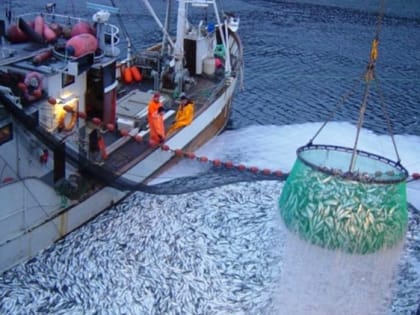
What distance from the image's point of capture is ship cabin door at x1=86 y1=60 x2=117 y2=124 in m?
12.4

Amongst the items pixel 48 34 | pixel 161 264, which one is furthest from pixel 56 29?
pixel 161 264

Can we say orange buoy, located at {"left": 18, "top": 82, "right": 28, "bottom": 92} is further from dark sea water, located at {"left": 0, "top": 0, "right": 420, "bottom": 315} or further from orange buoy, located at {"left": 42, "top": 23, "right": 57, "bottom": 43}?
dark sea water, located at {"left": 0, "top": 0, "right": 420, "bottom": 315}

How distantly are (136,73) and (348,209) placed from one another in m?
12.2

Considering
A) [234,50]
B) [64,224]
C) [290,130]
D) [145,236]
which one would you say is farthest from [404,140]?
[64,224]

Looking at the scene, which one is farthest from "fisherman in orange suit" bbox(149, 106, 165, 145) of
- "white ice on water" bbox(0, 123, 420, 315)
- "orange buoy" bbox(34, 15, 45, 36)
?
"orange buoy" bbox(34, 15, 45, 36)

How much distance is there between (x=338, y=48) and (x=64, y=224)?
2200 cm

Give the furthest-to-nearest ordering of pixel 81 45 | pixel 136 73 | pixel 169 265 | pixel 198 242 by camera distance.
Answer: pixel 136 73 < pixel 81 45 < pixel 198 242 < pixel 169 265

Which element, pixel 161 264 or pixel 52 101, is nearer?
pixel 161 264

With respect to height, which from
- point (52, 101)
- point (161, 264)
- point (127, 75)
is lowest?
point (161, 264)

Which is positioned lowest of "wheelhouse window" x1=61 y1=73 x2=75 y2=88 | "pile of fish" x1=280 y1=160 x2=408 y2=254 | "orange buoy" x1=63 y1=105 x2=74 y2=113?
"orange buoy" x1=63 y1=105 x2=74 y2=113

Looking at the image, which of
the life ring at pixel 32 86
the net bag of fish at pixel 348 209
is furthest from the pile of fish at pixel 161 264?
the net bag of fish at pixel 348 209

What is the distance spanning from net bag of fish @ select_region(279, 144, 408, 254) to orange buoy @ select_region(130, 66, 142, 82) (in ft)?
37.8

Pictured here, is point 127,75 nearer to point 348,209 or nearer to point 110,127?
point 110,127

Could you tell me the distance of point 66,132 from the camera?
1158 cm
